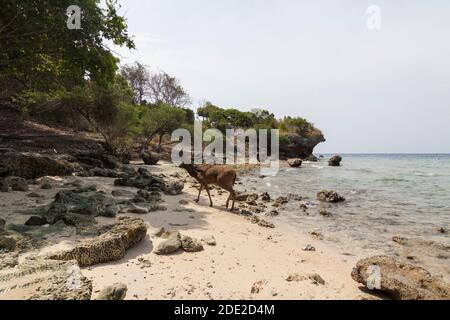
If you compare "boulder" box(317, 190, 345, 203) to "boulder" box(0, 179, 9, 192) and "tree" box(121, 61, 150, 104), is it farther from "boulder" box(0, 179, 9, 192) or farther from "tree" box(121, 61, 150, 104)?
"tree" box(121, 61, 150, 104)

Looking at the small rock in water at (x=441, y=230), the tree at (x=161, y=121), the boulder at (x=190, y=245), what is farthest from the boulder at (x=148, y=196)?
the tree at (x=161, y=121)

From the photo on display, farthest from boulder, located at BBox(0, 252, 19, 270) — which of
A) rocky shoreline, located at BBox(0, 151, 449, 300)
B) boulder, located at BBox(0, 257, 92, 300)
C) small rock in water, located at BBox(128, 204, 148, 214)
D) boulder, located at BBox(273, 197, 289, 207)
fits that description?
boulder, located at BBox(273, 197, 289, 207)

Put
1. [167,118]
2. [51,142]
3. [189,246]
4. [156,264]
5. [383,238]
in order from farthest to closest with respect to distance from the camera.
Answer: [167,118] → [51,142] → [383,238] → [189,246] → [156,264]

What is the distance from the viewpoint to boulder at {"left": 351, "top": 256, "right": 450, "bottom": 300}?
454cm

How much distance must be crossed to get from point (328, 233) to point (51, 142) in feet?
63.7

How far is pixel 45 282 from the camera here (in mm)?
3611

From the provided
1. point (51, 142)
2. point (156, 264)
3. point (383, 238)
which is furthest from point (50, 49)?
point (383, 238)

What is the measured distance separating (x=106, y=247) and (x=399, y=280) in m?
4.90

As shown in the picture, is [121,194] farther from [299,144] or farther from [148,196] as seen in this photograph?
[299,144]

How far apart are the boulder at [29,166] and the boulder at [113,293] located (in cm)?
999

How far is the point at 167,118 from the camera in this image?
98.5 feet

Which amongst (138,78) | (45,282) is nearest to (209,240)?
(45,282)

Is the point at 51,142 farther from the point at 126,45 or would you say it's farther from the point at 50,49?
the point at 126,45

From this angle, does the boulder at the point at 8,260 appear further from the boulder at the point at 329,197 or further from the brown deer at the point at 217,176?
the boulder at the point at 329,197
